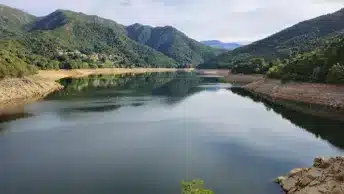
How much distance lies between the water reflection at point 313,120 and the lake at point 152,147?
0.39 ft

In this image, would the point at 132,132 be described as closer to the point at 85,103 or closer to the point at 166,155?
the point at 166,155

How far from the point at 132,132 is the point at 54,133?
29.2 feet

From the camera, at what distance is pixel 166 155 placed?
1394 inches

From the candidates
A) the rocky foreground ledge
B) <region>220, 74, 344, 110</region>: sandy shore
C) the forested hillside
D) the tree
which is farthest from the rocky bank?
the tree

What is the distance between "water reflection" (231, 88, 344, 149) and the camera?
4575 centimetres

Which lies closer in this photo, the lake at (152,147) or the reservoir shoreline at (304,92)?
the lake at (152,147)

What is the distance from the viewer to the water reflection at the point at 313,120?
45.8 meters

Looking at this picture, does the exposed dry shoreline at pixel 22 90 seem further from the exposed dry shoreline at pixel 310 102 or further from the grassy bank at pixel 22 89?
the exposed dry shoreline at pixel 310 102

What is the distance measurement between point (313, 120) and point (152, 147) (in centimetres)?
2856

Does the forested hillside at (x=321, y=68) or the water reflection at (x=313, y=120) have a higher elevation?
the forested hillside at (x=321, y=68)

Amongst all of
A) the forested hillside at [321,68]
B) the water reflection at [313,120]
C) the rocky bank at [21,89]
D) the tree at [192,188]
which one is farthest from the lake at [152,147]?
the forested hillside at [321,68]

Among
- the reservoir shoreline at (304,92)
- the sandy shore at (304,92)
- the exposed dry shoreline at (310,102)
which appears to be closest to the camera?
the exposed dry shoreline at (310,102)

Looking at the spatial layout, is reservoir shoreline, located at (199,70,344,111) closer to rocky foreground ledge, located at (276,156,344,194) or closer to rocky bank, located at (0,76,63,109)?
rocky foreground ledge, located at (276,156,344,194)

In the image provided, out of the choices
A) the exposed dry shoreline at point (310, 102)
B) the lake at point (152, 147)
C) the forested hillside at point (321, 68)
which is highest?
the forested hillside at point (321, 68)
